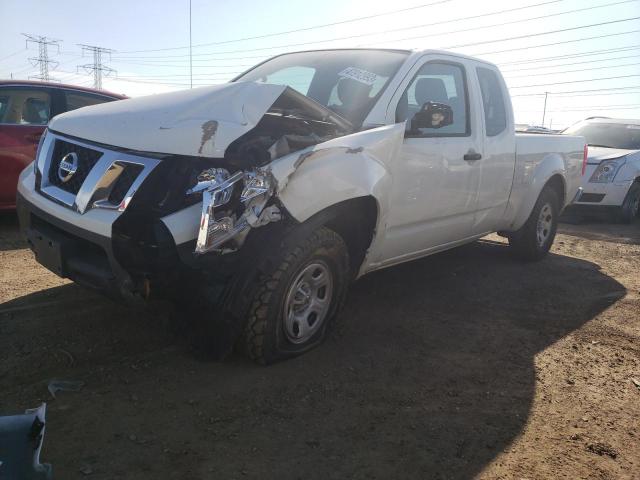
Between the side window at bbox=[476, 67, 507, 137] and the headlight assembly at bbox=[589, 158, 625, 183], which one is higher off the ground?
the side window at bbox=[476, 67, 507, 137]

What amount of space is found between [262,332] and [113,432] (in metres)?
0.88

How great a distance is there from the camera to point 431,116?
3.75 m

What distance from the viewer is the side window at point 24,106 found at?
6.06 meters

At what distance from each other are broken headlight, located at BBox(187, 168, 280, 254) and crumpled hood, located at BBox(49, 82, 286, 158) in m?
0.17

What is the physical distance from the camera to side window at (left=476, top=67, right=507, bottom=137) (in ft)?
16.0

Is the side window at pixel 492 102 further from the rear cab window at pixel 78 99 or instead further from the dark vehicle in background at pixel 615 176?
the rear cab window at pixel 78 99

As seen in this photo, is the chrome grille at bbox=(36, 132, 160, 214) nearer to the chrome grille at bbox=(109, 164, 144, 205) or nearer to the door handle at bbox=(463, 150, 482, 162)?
the chrome grille at bbox=(109, 164, 144, 205)

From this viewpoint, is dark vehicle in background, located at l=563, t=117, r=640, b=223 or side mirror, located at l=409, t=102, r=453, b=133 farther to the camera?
dark vehicle in background, located at l=563, t=117, r=640, b=223

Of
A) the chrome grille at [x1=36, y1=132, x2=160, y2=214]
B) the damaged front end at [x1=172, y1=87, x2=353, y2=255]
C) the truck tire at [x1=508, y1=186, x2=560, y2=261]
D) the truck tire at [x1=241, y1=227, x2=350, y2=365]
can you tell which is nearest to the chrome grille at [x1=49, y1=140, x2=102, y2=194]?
the chrome grille at [x1=36, y1=132, x2=160, y2=214]

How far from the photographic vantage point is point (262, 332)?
9.87 ft

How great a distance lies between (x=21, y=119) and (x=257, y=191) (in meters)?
4.66

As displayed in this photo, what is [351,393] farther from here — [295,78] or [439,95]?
[295,78]

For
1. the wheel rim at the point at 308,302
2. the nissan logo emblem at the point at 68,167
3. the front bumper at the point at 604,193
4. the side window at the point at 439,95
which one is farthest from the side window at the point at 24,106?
the front bumper at the point at 604,193

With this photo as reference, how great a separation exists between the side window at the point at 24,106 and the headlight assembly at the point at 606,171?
324 inches
